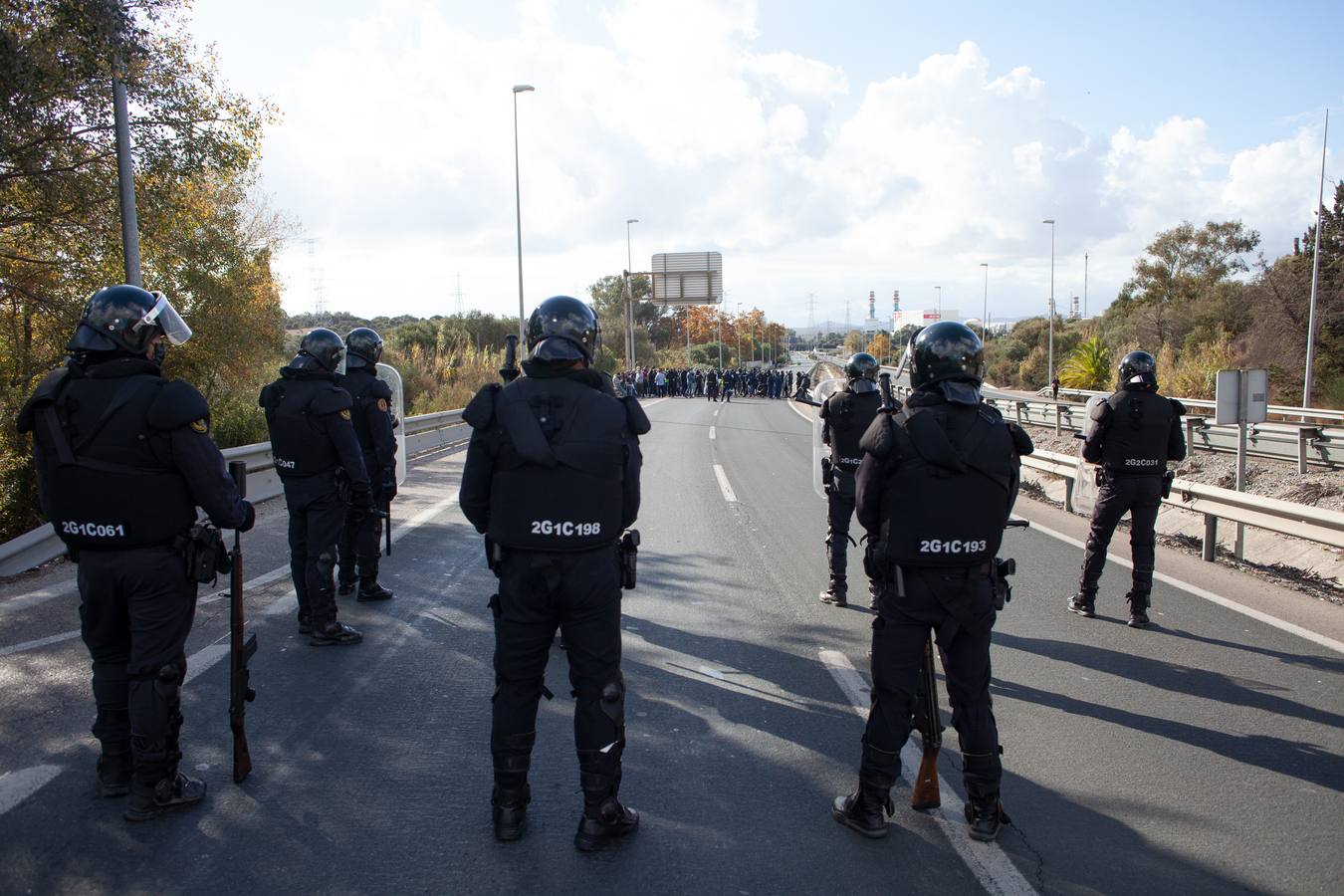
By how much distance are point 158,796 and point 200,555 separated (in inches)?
38.4

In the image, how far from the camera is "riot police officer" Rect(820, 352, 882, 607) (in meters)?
7.07

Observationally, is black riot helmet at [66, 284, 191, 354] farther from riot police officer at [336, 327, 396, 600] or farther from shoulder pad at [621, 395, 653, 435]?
riot police officer at [336, 327, 396, 600]

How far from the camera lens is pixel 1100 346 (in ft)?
112

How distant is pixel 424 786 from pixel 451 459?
14.6m

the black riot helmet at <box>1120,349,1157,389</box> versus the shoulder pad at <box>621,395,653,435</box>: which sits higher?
the black riot helmet at <box>1120,349,1157,389</box>

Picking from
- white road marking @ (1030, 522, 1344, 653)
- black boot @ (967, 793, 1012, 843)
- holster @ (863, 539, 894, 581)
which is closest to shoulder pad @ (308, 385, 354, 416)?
holster @ (863, 539, 894, 581)

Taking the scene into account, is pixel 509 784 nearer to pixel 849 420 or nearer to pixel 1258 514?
pixel 849 420

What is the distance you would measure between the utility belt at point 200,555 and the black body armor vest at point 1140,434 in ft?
20.0

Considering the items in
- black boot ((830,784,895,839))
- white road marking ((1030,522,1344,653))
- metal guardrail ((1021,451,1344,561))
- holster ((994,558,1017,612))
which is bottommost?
white road marking ((1030,522,1344,653))

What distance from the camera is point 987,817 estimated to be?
11.6 ft

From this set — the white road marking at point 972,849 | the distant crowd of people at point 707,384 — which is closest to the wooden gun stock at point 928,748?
the white road marking at point 972,849

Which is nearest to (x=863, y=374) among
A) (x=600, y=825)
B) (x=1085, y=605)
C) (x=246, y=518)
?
(x=1085, y=605)

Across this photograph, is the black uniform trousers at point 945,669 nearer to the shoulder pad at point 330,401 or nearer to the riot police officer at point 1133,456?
the riot police officer at point 1133,456

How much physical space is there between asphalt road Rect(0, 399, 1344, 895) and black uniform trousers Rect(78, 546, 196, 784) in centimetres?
33
